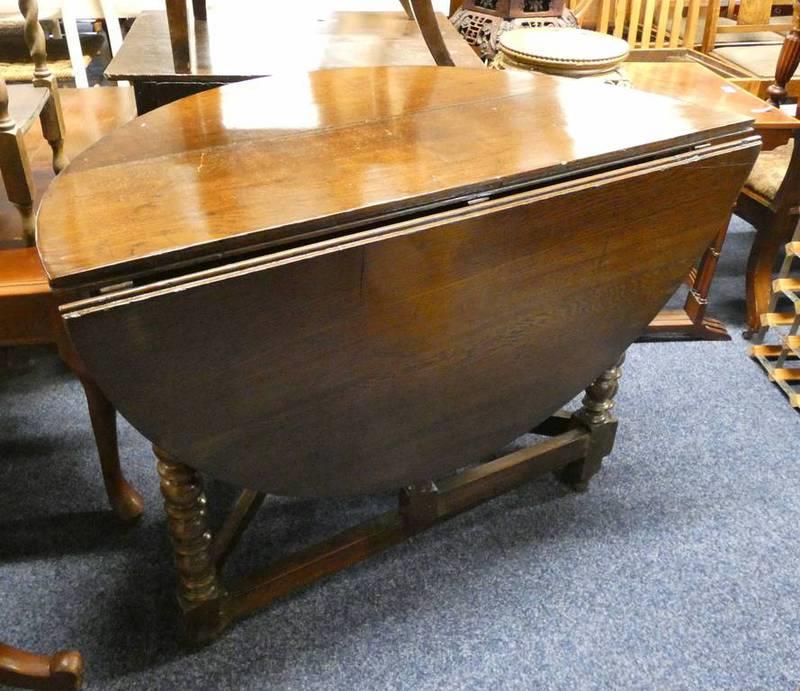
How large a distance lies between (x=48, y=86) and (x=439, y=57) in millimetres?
787

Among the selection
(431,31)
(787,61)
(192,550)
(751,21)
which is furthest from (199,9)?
(751,21)

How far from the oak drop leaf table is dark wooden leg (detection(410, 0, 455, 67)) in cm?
23

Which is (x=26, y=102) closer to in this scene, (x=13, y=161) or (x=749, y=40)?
(x=13, y=161)

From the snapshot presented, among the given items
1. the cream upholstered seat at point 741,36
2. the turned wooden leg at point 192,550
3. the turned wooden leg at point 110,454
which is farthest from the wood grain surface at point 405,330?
the cream upholstered seat at point 741,36

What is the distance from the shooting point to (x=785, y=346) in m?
1.74

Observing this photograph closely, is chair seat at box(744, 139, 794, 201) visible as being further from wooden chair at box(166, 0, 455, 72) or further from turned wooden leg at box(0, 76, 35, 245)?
turned wooden leg at box(0, 76, 35, 245)

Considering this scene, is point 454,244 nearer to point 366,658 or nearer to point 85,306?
point 85,306

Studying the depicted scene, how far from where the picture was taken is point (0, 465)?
148 centimetres

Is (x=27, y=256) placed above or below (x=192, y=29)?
below

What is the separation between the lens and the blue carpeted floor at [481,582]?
114 centimetres

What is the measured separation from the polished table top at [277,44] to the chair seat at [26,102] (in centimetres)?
15

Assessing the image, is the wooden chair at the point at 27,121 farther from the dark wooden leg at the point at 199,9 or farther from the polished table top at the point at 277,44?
the dark wooden leg at the point at 199,9

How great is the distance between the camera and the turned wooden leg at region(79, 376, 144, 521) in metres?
1.23

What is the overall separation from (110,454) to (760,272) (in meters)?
1.70
